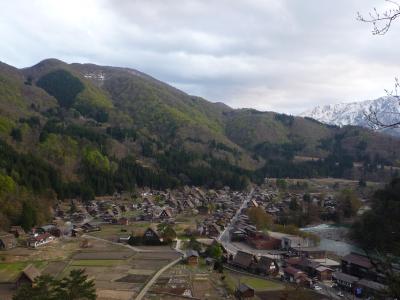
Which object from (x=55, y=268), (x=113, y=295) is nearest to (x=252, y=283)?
(x=113, y=295)

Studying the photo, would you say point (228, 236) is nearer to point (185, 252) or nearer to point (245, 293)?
point (185, 252)

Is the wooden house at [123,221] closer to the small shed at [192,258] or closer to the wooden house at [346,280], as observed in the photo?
the small shed at [192,258]

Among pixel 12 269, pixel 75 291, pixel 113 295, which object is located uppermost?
pixel 75 291

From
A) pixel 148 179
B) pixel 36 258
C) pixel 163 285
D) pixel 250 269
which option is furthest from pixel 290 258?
pixel 148 179

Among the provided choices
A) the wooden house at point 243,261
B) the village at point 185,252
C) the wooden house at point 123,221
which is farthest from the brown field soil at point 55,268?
the wooden house at point 123,221

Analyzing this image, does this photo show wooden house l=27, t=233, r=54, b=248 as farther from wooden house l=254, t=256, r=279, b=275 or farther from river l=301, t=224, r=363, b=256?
river l=301, t=224, r=363, b=256
